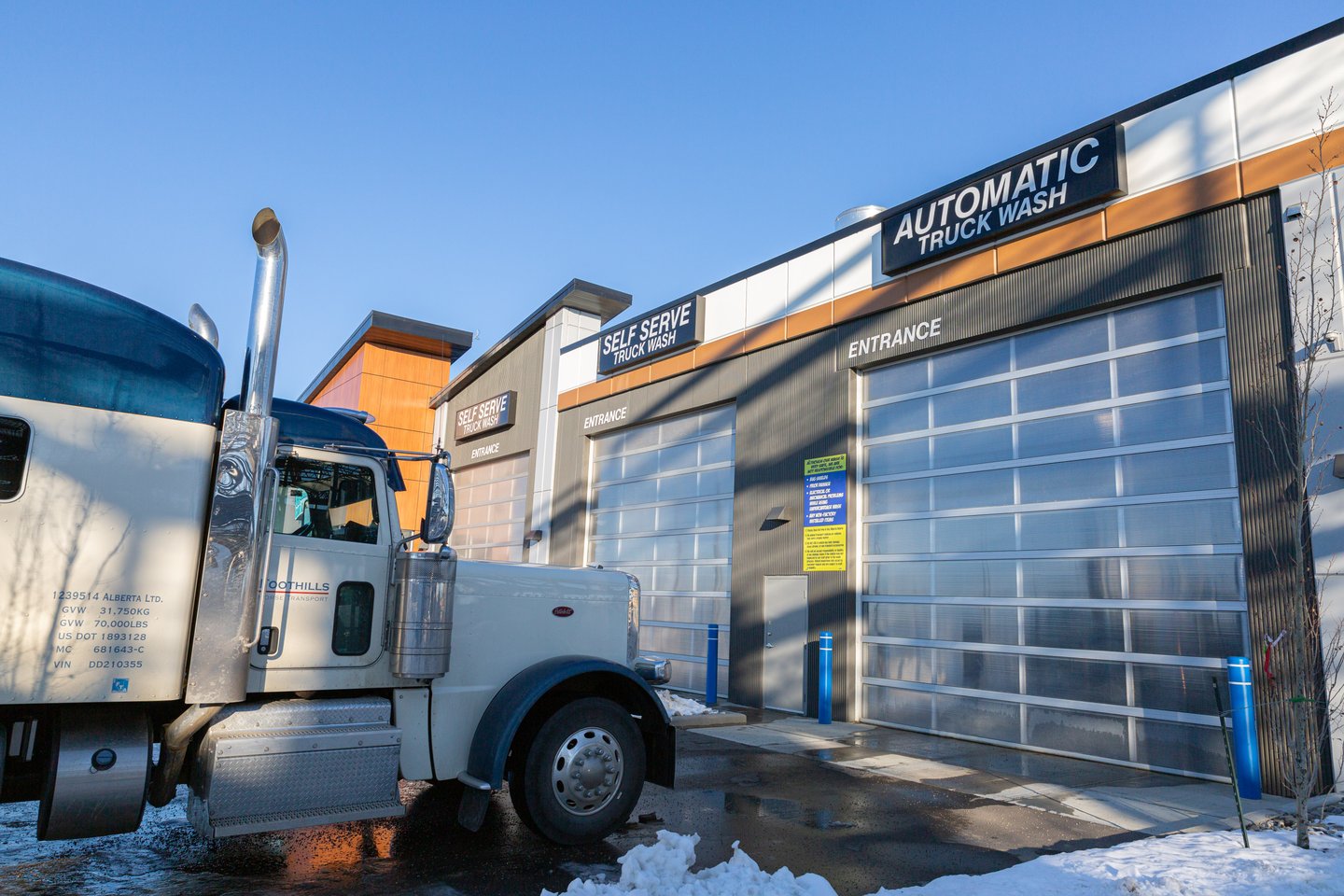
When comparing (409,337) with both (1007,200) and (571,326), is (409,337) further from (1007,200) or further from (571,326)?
(1007,200)

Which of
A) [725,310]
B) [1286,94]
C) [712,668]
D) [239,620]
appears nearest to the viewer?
[239,620]

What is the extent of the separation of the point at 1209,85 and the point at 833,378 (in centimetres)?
577

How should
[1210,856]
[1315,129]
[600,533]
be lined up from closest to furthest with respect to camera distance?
1. [1210,856]
2. [1315,129]
3. [600,533]

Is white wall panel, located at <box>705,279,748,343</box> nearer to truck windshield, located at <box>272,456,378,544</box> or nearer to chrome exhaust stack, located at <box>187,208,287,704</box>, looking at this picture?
truck windshield, located at <box>272,456,378,544</box>

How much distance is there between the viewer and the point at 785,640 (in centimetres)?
1313

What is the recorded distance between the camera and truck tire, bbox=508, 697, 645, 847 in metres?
5.44

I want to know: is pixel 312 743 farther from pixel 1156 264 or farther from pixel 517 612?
pixel 1156 264

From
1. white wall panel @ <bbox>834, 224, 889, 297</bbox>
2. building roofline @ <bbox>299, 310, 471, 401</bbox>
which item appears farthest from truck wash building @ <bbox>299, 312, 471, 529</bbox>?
white wall panel @ <bbox>834, 224, 889, 297</bbox>

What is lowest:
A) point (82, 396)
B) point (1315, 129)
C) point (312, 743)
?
point (312, 743)

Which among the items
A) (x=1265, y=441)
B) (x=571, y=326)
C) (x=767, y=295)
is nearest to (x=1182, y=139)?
(x=1265, y=441)

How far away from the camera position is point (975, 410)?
36.4 ft

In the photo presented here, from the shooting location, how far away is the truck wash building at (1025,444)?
8.55 metres

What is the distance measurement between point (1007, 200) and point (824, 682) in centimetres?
675

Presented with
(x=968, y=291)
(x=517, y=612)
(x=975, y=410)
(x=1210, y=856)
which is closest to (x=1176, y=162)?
(x=968, y=291)
